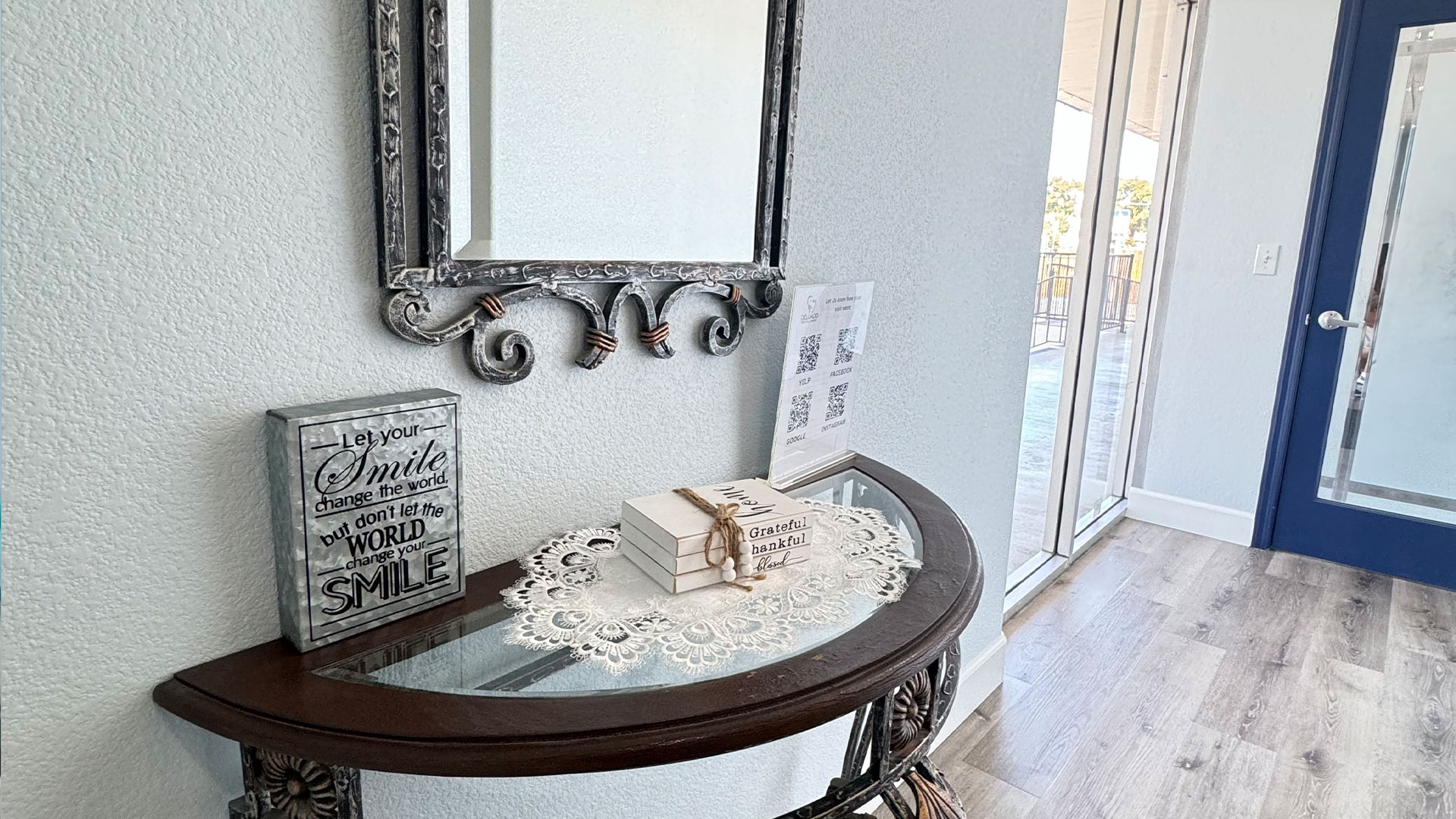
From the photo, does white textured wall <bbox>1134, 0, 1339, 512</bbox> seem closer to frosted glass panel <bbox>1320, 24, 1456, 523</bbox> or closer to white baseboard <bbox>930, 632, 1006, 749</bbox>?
frosted glass panel <bbox>1320, 24, 1456, 523</bbox>

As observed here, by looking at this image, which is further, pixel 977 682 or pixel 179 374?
pixel 977 682

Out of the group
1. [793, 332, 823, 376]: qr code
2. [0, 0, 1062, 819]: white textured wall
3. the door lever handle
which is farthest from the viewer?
the door lever handle

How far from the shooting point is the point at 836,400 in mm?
1211

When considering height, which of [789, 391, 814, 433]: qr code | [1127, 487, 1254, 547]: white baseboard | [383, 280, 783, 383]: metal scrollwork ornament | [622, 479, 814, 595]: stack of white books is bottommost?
[1127, 487, 1254, 547]: white baseboard

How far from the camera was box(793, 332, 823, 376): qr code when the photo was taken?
3.64 ft

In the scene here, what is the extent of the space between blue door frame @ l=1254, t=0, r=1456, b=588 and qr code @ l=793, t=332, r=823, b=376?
2625 mm

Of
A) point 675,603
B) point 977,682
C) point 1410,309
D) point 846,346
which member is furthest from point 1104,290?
point 675,603

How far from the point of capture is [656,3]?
0.87m

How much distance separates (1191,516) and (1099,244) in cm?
128

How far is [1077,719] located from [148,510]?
6.50 feet

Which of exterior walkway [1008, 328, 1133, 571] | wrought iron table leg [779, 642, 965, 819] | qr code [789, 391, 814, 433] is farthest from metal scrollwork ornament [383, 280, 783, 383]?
exterior walkway [1008, 328, 1133, 571]

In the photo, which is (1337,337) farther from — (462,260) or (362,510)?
(362,510)

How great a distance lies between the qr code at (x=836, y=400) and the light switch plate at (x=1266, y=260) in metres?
2.54

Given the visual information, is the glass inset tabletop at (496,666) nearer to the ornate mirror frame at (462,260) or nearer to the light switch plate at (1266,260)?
the ornate mirror frame at (462,260)
